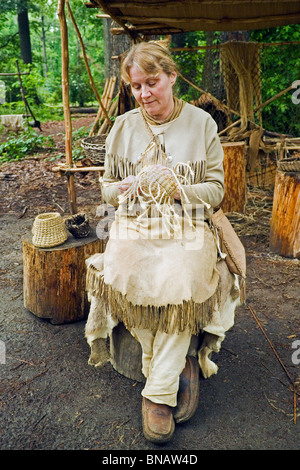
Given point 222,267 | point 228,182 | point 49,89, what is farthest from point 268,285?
point 49,89

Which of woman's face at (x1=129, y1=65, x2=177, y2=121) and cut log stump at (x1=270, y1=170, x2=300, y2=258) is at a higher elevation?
woman's face at (x1=129, y1=65, x2=177, y2=121)

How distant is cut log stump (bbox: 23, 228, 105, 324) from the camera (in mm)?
2771

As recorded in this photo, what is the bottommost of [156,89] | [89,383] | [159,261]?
[89,383]

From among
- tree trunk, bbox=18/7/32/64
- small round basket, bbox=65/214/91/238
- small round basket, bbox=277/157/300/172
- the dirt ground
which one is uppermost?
tree trunk, bbox=18/7/32/64

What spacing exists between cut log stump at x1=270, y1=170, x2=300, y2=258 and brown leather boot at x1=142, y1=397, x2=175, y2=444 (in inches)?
99.1

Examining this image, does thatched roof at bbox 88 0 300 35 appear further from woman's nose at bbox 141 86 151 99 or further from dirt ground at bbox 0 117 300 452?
dirt ground at bbox 0 117 300 452

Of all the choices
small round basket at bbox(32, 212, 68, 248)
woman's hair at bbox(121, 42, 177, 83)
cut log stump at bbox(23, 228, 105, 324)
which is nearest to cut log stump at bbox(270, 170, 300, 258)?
cut log stump at bbox(23, 228, 105, 324)

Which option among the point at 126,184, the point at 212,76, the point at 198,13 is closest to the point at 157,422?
the point at 126,184

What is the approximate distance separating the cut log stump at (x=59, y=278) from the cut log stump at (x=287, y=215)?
78.5 inches

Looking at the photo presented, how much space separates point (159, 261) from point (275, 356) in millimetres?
1185

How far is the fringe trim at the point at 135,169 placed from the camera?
7.39ft

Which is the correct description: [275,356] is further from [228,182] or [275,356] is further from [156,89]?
[228,182]

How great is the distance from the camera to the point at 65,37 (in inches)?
137

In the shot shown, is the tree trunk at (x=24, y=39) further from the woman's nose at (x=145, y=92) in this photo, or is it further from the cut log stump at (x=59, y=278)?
the woman's nose at (x=145, y=92)
